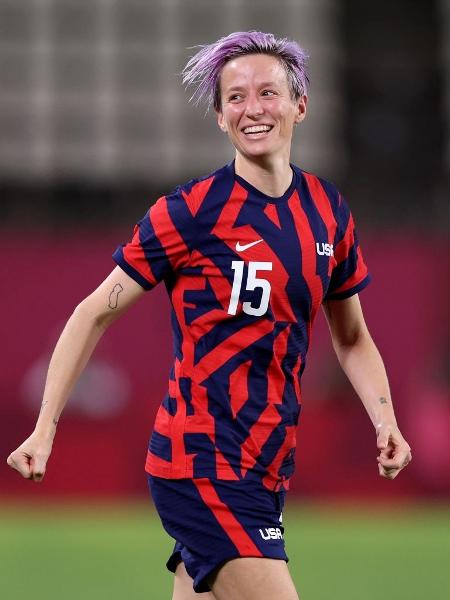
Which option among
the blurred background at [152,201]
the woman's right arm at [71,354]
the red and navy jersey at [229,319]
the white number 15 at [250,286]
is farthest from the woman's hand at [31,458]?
the blurred background at [152,201]

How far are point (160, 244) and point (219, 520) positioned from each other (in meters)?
0.81

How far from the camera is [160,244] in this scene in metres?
4.02

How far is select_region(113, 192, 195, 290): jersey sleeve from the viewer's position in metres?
4.01

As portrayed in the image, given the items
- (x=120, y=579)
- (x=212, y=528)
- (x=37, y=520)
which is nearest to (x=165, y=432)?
(x=212, y=528)

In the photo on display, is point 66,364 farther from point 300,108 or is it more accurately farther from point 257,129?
point 300,108

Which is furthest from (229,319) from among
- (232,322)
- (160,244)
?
(160,244)

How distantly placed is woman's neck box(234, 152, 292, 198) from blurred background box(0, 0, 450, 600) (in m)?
4.84

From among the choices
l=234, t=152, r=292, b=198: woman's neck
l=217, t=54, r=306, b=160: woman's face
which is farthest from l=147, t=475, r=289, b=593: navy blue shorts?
l=217, t=54, r=306, b=160: woman's face

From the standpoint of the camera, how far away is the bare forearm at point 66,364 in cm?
389

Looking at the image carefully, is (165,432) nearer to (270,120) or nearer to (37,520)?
(270,120)

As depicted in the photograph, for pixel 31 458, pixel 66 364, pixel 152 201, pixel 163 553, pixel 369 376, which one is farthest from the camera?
pixel 152 201

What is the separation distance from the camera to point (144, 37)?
15.5m

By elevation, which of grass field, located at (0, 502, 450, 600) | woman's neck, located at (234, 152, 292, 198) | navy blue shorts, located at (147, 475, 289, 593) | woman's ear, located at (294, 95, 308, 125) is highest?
woman's ear, located at (294, 95, 308, 125)

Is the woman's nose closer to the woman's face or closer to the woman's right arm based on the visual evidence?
the woman's face
